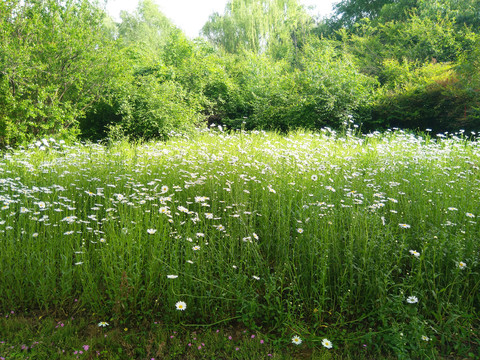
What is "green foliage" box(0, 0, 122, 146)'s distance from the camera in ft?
26.5

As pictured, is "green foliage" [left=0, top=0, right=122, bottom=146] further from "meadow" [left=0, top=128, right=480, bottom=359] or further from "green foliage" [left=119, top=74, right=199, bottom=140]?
"meadow" [left=0, top=128, right=480, bottom=359]

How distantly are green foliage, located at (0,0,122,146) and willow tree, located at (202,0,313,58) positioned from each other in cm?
1541

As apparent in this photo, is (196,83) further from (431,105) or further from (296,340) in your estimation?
(296,340)

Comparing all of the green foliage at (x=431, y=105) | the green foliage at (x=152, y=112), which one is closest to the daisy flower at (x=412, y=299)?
the green foliage at (x=431, y=105)

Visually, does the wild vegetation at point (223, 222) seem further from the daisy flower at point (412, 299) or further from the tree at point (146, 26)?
the tree at point (146, 26)

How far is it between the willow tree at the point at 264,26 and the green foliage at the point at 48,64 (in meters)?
15.4

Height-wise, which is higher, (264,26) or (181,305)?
(264,26)

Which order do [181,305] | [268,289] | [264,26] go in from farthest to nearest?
[264,26] → [268,289] → [181,305]

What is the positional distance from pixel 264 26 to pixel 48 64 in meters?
18.5

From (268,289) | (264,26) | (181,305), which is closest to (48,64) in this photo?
(181,305)

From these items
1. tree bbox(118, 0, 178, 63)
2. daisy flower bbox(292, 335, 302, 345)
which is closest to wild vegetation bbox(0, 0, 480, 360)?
daisy flower bbox(292, 335, 302, 345)

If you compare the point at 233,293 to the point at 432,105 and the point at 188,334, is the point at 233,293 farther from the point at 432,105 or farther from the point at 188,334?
the point at 432,105

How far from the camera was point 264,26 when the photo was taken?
79.6 ft

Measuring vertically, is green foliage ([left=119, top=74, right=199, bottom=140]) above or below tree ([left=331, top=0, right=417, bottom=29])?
below
